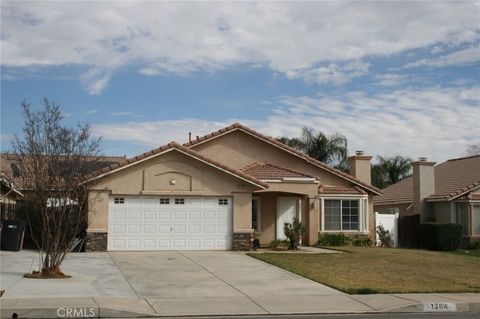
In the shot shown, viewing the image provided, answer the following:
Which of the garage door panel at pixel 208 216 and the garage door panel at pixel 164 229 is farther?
the garage door panel at pixel 208 216

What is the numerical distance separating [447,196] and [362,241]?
20.4 feet

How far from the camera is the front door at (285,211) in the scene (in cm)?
3014

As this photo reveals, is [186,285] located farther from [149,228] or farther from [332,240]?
[332,240]

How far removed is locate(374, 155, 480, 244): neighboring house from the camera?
1305 inches

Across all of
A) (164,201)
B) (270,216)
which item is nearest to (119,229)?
(164,201)

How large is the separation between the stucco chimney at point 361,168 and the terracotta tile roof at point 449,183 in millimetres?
4355

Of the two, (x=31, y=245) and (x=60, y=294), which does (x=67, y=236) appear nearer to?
(x=60, y=294)

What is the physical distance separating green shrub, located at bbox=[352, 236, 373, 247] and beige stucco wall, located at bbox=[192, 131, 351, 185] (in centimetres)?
281

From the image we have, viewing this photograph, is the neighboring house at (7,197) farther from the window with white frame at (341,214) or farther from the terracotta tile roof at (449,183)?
the terracotta tile roof at (449,183)

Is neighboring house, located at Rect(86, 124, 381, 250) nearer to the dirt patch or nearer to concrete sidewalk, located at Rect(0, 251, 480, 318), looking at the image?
concrete sidewalk, located at Rect(0, 251, 480, 318)

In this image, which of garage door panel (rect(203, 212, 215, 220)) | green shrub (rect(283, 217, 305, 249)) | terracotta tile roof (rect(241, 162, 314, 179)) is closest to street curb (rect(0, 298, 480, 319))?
garage door panel (rect(203, 212, 215, 220))

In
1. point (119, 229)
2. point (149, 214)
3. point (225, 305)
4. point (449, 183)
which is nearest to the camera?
point (225, 305)

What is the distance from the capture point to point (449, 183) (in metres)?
36.5

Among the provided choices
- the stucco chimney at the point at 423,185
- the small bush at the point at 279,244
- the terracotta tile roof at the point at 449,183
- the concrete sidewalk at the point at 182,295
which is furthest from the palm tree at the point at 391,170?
the concrete sidewalk at the point at 182,295
